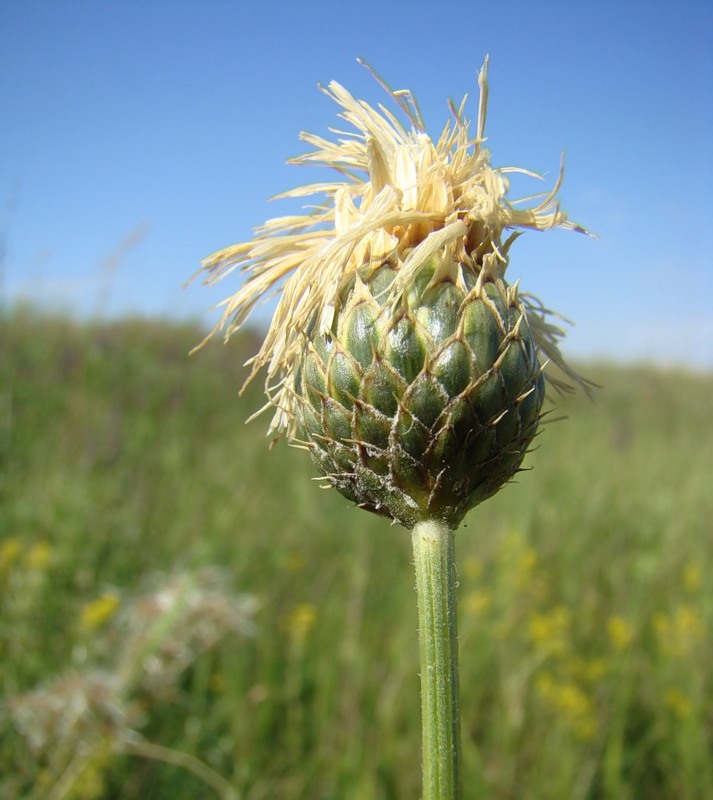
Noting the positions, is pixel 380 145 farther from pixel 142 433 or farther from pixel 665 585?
pixel 142 433

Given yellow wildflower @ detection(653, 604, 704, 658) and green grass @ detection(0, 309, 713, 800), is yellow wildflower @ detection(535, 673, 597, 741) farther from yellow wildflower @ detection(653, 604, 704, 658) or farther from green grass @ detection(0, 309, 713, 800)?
yellow wildflower @ detection(653, 604, 704, 658)

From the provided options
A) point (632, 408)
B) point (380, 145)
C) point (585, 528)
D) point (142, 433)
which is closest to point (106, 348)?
point (142, 433)

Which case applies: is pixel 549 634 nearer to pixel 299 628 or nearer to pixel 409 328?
pixel 299 628

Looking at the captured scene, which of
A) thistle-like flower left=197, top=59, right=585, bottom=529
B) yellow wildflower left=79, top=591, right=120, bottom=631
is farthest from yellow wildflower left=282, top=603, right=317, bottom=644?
thistle-like flower left=197, top=59, right=585, bottom=529

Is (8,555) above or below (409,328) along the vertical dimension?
below

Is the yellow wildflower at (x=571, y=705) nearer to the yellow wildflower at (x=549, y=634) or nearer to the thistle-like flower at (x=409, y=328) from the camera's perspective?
the yellow wildflower at (x=549, y=634)

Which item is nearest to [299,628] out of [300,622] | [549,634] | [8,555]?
[300,622]

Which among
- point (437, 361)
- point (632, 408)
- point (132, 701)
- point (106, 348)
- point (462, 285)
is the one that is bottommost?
point (132, 701)
